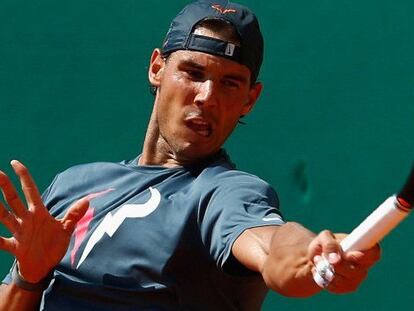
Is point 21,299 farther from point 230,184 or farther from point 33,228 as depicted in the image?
point 230,184

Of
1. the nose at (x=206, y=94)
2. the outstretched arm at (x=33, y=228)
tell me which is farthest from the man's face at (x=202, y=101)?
the outstretched arm at (x=33, y=228)

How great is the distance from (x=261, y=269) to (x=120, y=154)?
1622 mm

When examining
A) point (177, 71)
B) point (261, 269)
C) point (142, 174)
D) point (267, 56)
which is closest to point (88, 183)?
point (142, 174)

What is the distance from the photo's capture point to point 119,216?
2613 mm

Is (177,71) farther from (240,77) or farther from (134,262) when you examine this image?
(134,262)

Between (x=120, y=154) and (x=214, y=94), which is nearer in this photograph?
(x=214, y=94)

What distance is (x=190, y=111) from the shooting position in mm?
2711

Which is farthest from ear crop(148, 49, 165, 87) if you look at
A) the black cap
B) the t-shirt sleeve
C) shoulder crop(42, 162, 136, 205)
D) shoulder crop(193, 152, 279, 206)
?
the t-shirt sleeve

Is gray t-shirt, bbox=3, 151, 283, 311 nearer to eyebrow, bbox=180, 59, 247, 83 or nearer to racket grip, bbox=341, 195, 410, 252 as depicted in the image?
eyebrow, bbox=180, 59, 247, 83

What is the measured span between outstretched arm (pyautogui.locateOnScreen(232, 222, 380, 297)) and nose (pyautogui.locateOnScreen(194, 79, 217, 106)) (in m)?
0.48

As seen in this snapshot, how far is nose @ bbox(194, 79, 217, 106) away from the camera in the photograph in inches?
105

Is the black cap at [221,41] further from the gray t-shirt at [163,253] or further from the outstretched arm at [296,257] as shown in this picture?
the outstretched arm at [296,257]

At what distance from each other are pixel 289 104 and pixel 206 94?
1007 millimetres

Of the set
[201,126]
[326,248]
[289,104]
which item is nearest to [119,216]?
[201,126]
